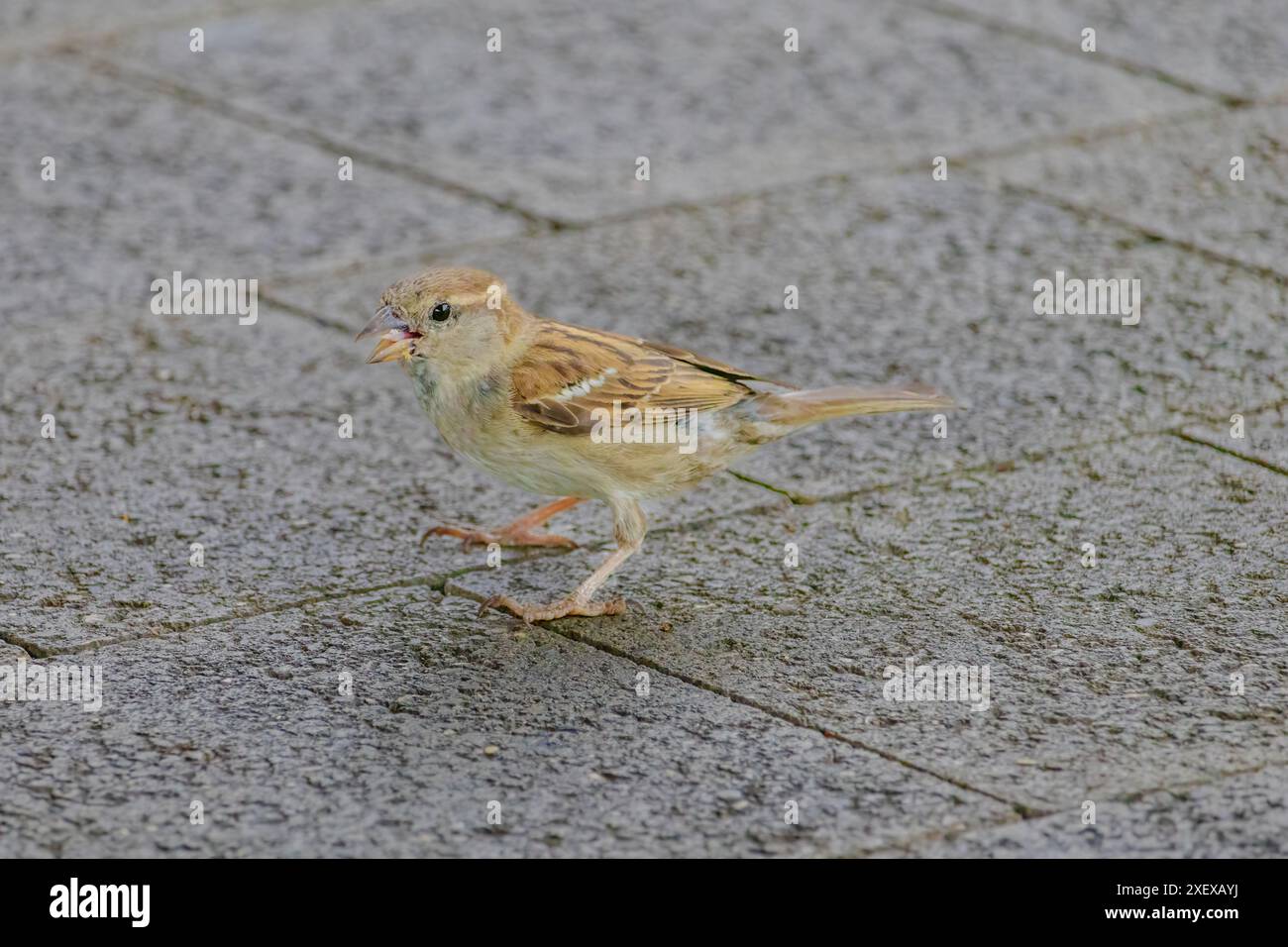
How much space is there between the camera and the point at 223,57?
8.73 m

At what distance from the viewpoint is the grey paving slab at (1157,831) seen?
3910mm

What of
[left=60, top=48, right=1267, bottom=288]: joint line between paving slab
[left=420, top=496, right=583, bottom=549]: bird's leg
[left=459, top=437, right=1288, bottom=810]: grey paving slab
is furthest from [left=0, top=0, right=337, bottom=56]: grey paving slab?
[left=459, top=437, right=1288, bottom=810]: grey paving slab

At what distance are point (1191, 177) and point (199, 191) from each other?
392 centimetres

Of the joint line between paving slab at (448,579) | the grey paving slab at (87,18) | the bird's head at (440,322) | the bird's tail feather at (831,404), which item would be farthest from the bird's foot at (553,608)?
the grey paving slab at (87,18)

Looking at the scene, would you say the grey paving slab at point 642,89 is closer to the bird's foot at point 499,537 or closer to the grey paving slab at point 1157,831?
the bird's foot at point 499,537

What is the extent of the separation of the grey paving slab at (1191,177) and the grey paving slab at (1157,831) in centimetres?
340

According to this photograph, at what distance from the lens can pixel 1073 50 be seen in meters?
8.87

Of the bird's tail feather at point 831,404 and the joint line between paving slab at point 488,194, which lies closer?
the bird's tail feather at point 831,404

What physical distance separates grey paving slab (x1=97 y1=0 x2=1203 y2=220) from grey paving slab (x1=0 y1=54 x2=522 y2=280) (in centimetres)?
27

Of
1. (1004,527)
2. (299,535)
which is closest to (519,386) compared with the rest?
(299,535)

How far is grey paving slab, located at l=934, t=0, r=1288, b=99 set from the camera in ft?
28.1

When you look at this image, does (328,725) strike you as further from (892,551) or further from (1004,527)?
(1004,527)

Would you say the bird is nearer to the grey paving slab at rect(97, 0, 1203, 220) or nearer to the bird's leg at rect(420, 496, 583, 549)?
the bird's leg at rect(420, 496, 583, 549)
